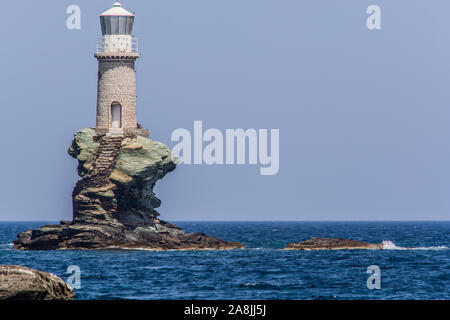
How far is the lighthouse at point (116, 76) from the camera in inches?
3073

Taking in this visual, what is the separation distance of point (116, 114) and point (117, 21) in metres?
7.51

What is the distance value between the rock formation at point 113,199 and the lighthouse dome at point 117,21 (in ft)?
27.2

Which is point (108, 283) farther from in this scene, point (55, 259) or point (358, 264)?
point (358, 264)

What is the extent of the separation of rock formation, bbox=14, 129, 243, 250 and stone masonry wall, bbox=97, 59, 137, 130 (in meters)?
1.59

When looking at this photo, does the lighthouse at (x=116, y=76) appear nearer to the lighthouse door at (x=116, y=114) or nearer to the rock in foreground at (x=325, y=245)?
the lighthouse door at (x=116, y=114)

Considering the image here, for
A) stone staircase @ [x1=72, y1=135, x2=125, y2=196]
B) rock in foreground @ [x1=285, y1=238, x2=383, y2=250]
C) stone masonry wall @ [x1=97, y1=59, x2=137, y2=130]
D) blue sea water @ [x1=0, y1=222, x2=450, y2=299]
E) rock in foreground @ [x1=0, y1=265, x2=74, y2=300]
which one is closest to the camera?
rock in foreground @ [x1=0, y1=265, x2=74, y2=300]

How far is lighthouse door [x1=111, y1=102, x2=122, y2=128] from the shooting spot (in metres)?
78.8

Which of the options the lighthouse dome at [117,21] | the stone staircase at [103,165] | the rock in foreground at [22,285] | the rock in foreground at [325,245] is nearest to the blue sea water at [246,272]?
the rock in foreground at [325,245]

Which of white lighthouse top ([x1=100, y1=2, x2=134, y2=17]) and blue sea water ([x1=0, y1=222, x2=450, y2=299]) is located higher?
white lighthouse top ([x1=100, y1=2, x2=134, y2=17])

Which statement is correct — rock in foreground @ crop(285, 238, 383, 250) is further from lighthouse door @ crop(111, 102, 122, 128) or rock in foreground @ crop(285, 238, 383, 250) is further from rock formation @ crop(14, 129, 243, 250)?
lighthouse door @ crop(111, 102, 122, 128)

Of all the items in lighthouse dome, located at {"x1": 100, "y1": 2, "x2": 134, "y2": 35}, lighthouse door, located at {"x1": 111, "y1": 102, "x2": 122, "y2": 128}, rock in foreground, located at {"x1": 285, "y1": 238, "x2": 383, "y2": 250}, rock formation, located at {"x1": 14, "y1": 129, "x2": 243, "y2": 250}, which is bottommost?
rock in foreground, located at {"x1": 285, "y1": 238, "x2": 383, "y2": 250}

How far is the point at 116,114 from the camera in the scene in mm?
79000

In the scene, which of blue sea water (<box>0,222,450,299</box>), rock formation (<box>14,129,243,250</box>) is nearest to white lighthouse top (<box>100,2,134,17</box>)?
rock formation (<box>14,129,243,250</box>)
